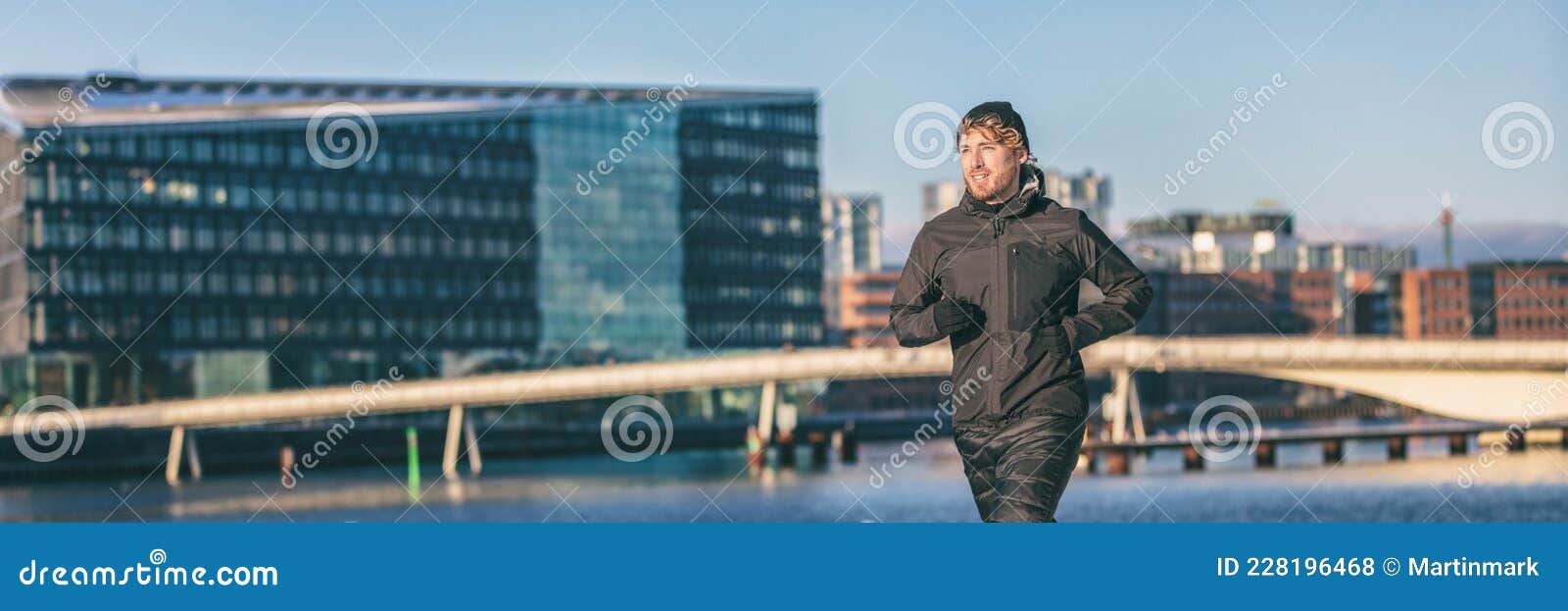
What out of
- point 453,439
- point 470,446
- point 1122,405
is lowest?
point 470,446

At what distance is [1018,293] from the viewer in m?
5.14

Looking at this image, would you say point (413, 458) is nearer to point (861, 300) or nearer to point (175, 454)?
point (175, 454)

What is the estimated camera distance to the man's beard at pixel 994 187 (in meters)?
5.19

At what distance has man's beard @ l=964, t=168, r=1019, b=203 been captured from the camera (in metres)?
5.19

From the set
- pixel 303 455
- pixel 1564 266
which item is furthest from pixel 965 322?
pixel 1564 266

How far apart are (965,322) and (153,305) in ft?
322

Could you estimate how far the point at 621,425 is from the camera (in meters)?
117

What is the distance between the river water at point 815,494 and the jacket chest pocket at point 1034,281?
140 feet

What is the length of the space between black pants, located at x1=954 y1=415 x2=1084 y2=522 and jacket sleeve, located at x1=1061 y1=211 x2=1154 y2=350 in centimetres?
22

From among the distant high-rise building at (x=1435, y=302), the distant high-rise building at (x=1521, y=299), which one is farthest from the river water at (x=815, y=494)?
the distant high-rise building at (x=1435, y=302)

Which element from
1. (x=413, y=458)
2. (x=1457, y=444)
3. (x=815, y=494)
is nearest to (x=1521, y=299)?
(x=1457, y=444)

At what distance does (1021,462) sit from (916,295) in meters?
0.52

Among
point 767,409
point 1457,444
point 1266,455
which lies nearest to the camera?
point 1266,455

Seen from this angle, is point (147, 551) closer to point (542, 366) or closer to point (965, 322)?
point (965, 322)
